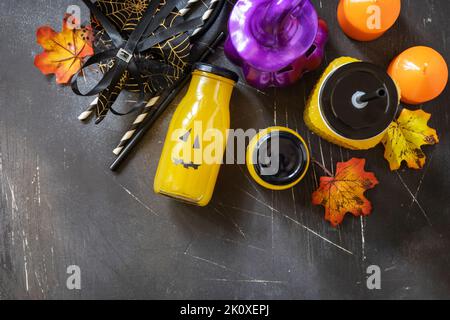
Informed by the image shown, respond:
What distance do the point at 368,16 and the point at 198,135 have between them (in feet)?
1.00

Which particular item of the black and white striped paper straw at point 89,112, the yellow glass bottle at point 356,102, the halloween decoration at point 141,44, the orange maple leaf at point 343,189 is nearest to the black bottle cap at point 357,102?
the yellow glass bottle at point 356,102

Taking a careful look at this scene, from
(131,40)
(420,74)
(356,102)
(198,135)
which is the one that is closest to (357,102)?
Answer: (356,102)

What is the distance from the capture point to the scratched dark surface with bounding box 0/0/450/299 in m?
0.68

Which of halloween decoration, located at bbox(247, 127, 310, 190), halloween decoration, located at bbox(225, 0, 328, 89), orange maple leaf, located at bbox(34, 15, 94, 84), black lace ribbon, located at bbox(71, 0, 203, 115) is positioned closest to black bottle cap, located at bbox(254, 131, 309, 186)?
halloween decoration, located at bbox(247, 127, 310, 190)

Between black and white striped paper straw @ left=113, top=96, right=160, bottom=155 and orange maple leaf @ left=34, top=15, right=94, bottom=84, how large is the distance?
0.40 feet

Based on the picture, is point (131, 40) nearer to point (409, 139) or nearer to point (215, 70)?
point (215, 70)

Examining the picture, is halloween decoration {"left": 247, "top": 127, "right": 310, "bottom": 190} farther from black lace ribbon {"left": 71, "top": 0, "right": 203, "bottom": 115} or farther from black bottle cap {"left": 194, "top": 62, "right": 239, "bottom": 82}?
black lace ribbon {"left": 71, "top": 0, "right": 203, "bottom": 115}

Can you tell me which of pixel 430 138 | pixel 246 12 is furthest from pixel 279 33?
pixel 430 138

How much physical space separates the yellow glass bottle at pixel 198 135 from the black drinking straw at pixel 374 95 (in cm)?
18

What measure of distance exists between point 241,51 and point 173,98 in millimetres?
158

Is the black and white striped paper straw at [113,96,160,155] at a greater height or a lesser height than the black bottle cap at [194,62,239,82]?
lesser

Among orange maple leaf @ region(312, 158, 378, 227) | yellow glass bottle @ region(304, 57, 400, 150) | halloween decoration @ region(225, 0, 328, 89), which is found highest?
halloween decoration @ region(225, 0, 328, 89)

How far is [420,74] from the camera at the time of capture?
60 cm

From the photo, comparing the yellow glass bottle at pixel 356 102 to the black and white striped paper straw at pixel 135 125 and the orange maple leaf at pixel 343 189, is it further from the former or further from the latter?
the black and white striped paper straw at pixel 135 125
